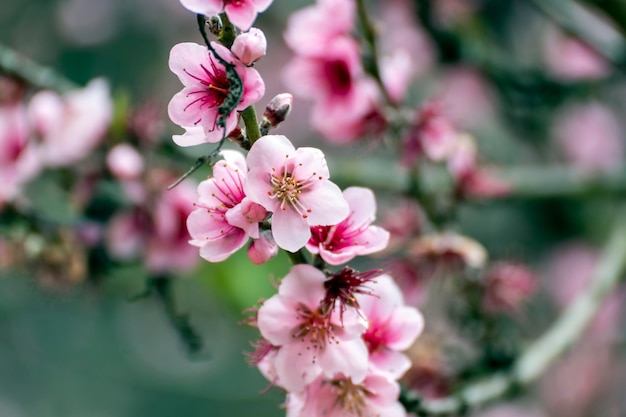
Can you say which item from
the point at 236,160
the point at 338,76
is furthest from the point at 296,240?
the point at 338,76

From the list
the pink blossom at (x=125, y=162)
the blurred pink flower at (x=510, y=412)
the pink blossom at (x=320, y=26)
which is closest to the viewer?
the pink blossom at (x=320, y=26)

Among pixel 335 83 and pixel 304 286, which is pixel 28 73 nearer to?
pixel 335 83

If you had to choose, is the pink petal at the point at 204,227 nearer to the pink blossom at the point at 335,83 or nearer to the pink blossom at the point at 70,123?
the pink blossom at the point at 335,83

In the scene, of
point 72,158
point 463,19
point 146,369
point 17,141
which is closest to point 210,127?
point 72,158

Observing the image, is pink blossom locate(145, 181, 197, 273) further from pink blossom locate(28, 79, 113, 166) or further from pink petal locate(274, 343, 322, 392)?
pink petal locate(274, 343, 322, 392)

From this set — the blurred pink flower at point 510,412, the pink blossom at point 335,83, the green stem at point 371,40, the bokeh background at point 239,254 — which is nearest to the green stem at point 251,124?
the green stem at point 371,40

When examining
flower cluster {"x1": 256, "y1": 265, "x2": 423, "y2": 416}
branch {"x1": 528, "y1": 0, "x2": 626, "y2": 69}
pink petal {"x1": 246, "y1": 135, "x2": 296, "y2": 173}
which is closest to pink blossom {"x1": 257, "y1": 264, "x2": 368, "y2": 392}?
flower cluster {"x1": 256, "y1": 265, "x2": 423, "y2": 416}
